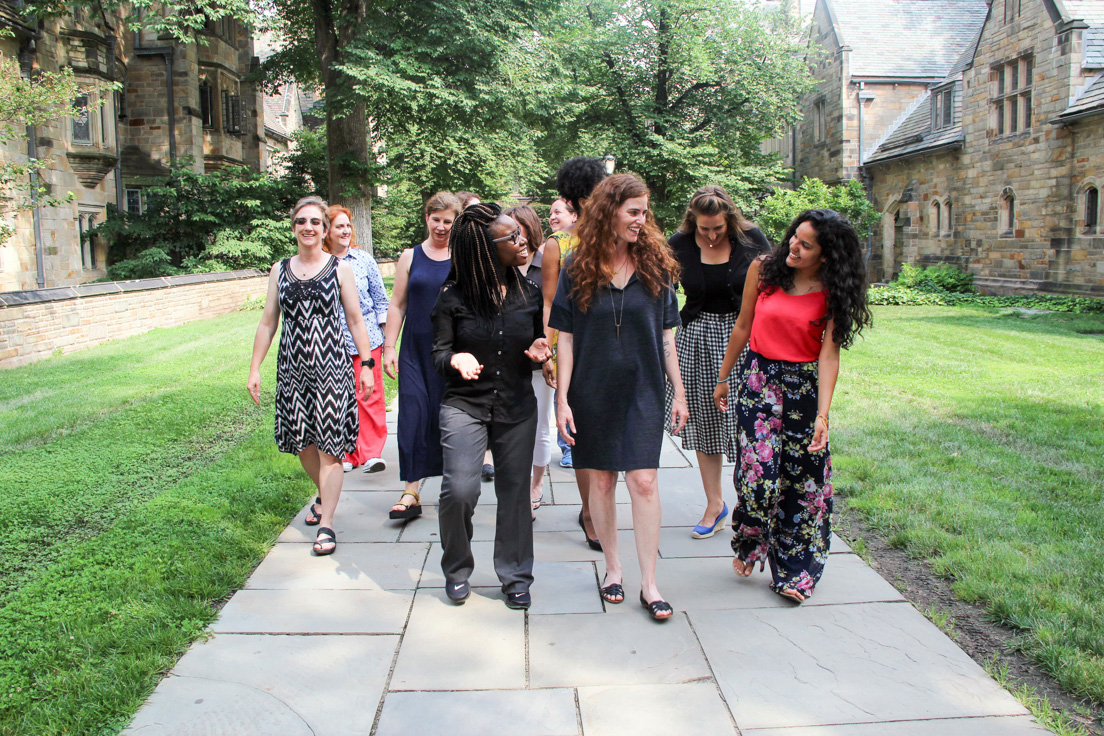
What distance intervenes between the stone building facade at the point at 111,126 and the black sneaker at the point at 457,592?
645 inches

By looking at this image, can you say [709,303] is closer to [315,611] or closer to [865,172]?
[315,611]

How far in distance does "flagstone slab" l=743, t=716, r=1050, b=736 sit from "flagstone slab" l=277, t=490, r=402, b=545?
2.68 m

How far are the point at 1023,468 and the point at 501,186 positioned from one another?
1948 centimetres

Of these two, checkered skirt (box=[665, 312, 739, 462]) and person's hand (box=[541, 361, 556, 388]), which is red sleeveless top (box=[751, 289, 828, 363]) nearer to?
checkered skirt (box=[665, 312, 739, 462])

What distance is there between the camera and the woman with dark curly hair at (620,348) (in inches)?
146

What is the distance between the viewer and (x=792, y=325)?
3850mm

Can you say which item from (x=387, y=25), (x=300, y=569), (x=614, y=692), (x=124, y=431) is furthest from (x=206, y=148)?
(x=614, y=692)

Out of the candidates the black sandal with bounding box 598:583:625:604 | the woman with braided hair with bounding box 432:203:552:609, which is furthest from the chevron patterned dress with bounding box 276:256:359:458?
the black sandal with bounding box 598:583:625:604

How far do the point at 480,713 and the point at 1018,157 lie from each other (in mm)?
23413

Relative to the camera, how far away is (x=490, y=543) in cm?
483

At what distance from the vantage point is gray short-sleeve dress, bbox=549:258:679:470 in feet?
12.2

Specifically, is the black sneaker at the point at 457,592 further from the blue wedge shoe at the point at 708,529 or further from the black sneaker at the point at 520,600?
the blue wedge shoe at the point at 708,529

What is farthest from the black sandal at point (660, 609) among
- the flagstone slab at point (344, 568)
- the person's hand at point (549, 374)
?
the flagstone slab at point (344, 568)

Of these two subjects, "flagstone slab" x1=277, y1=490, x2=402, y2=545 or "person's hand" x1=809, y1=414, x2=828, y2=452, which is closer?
"person's hand" x1=809, y1=414, x2=828, y2=452
